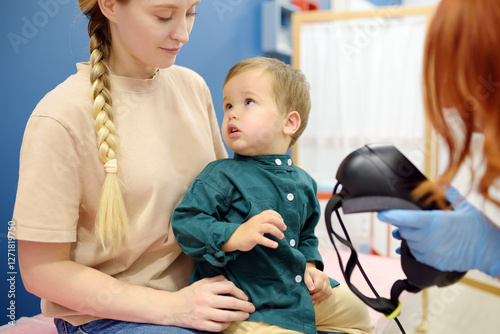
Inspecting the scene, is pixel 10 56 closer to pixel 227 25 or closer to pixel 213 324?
pixel 213 324

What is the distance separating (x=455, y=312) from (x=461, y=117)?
1.85 m

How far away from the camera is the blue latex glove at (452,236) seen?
25.8 inches

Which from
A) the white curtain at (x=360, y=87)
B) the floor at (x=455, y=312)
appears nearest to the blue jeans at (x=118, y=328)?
the floor at (x=455, y=312)

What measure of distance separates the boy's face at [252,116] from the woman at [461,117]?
39cm

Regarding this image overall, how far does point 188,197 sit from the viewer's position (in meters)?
0.94

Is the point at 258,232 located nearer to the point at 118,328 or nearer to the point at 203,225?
the point at 203,225

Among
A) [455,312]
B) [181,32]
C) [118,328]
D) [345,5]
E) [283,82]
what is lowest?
[455,312]

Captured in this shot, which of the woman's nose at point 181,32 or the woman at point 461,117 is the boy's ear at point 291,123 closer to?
the woman's nose at point 181,32

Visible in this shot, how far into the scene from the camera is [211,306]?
88cm

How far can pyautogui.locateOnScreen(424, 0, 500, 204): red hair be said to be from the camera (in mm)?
581

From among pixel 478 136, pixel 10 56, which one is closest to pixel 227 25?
pixel 10 56

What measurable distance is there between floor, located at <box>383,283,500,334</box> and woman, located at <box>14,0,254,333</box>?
3.52ft

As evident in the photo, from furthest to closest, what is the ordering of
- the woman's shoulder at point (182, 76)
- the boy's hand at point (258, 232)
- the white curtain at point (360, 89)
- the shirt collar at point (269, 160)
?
1. the white curtain at point (360, 89)
2. the woman's shoulder at point (182, 76)
3. the shirt collar at point (269, 160)
4. the boy's hand at point (258, 232)

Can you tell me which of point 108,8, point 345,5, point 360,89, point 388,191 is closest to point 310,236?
point 388,191
